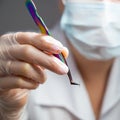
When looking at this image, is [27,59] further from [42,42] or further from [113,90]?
[113,90]

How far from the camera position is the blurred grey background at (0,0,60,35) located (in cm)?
131

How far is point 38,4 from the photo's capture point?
1299 mm

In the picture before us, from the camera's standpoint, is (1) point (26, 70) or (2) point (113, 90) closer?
(1) point (26, 70)

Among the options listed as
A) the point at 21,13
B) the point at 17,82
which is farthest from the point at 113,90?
the point at 21,13

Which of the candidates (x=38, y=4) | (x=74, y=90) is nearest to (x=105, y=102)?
(x=74, y=90)

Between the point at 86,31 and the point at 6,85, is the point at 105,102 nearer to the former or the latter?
the point at 86,31

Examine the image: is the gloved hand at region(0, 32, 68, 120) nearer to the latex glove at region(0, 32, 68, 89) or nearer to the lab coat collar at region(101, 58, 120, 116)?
the latex glove at region(0, 32, 68, 89)

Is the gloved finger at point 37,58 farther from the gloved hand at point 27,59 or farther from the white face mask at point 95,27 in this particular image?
the white face mask at point 95,27

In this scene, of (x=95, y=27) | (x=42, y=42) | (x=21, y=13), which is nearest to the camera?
(x=42, y=42)

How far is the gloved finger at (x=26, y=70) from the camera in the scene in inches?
19.7

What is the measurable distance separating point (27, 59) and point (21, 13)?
852mm

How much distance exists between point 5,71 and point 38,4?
80 cm

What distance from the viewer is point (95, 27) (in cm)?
74

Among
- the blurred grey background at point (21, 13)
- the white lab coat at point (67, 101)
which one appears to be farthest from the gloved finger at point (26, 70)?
the blurred grey background at point (21, 13)
